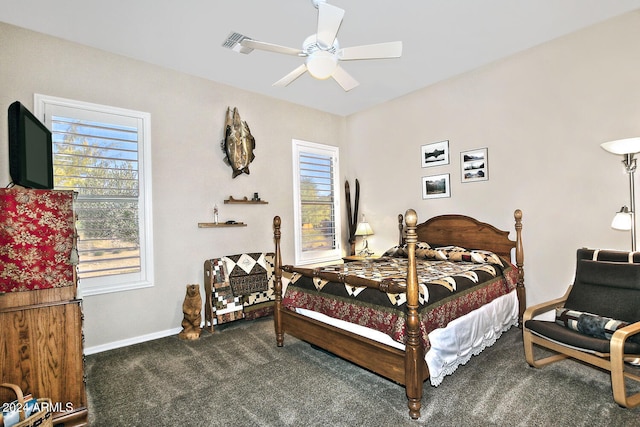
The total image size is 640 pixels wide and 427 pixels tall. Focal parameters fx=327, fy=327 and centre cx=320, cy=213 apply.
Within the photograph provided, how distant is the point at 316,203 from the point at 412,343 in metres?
3.51

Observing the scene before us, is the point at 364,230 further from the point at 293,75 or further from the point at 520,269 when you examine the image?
the point at 293,75

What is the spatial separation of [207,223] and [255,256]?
77 cm

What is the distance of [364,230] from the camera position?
5.28 metres

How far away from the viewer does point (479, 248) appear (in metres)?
4.13

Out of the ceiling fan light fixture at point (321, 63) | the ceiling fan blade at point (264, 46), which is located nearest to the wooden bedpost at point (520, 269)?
the ceiling fan light fixture at point (321, 63)

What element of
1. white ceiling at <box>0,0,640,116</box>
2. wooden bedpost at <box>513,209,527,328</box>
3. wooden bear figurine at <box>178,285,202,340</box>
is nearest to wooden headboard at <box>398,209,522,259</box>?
wooden bedpost at <box>513,209,527,328</box>

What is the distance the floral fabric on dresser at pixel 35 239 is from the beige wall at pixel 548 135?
415cm

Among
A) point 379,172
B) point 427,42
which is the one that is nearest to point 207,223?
point 379,172

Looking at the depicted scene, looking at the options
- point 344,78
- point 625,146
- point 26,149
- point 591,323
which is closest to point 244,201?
point 344,78

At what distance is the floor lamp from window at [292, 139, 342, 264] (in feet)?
11.9

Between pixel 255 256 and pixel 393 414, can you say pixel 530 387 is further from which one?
pixel 255 256

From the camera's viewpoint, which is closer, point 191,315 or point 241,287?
point 191,315

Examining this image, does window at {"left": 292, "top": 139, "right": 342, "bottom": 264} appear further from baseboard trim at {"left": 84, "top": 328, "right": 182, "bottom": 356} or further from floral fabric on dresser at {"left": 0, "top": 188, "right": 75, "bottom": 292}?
floral fabric on dresser at {"left": 0, "top": 188, "right": 75, "bottom": 292}

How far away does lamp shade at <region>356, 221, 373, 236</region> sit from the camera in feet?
17.3
